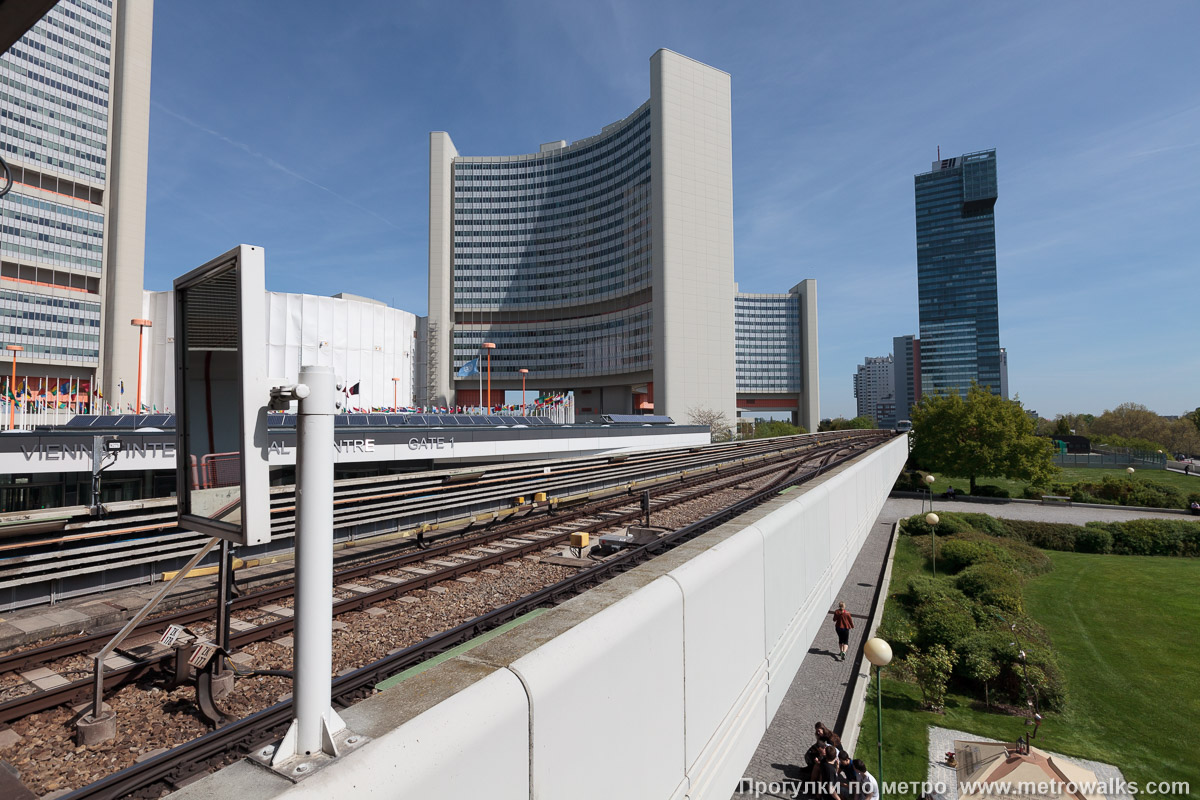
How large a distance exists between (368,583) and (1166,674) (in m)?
29.4

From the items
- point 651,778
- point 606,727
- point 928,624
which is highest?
point 606,727

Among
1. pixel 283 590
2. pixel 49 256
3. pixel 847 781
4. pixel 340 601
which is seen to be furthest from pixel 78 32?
pixel 847 781

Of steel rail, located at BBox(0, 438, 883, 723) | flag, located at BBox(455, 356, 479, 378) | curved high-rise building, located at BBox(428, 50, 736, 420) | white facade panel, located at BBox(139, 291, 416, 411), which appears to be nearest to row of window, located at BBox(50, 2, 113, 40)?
white facade panel, located at BBox(139, 291, 416, 411)

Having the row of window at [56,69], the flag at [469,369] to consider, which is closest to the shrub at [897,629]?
the flag at [469,369]

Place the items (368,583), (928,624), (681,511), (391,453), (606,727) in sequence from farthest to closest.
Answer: (928,624), (391,453), (681,511), (368,583), (606,727)

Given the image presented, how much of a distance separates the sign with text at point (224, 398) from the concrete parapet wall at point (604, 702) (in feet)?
2.92

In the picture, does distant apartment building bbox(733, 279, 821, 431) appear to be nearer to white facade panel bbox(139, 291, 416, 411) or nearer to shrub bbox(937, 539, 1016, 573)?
white facade panel bbox(139, 291, 416, 411)

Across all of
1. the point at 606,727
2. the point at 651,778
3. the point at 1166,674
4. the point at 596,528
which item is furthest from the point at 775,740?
the point at 1166,674

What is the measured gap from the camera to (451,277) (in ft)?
349

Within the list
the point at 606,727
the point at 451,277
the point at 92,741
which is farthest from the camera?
the point at 451,277

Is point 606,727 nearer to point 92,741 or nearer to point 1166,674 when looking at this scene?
point 92,741

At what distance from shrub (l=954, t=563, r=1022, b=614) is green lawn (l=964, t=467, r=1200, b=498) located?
3949cm

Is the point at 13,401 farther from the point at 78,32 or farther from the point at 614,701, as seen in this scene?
the point at 78,32

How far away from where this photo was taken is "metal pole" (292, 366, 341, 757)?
201 centimetres
